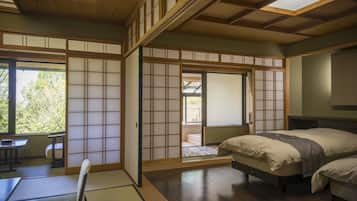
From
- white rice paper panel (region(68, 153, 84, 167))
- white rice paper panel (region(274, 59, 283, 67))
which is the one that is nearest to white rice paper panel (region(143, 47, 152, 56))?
white rice paper panel (region(68, 153, 84, 167))

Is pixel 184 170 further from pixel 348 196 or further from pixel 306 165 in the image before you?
pixel 348 196

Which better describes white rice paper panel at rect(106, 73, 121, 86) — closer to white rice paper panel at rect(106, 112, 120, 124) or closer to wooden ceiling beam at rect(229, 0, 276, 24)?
white rice paper panel at rect(106, 112, 120, 124)

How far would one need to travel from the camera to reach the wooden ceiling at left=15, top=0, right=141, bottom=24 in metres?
3.31

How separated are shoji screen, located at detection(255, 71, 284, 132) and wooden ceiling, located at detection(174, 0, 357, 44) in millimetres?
960

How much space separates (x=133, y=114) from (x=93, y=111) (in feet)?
3.05

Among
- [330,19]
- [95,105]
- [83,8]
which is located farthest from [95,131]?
[330,19]

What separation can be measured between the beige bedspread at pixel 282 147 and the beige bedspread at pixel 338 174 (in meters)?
0.35

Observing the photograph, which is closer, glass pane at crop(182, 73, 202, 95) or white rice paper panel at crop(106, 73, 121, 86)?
white rice paper panel at crop(106, 73, 121, 86)

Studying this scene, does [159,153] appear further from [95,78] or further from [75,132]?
[95,78]

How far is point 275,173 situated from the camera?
9.86 ft

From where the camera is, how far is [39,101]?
5551mm

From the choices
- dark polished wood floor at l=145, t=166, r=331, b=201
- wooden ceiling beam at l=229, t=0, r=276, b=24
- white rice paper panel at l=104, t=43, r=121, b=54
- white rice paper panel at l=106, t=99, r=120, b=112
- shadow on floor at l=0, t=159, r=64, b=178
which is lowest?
dark polished wood floor at l=145, t=166, r=331, b=201

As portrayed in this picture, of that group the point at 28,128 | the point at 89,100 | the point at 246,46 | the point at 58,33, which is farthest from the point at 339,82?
the point at 28,128

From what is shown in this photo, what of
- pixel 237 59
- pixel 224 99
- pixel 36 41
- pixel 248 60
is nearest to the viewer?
pixel 36 41
